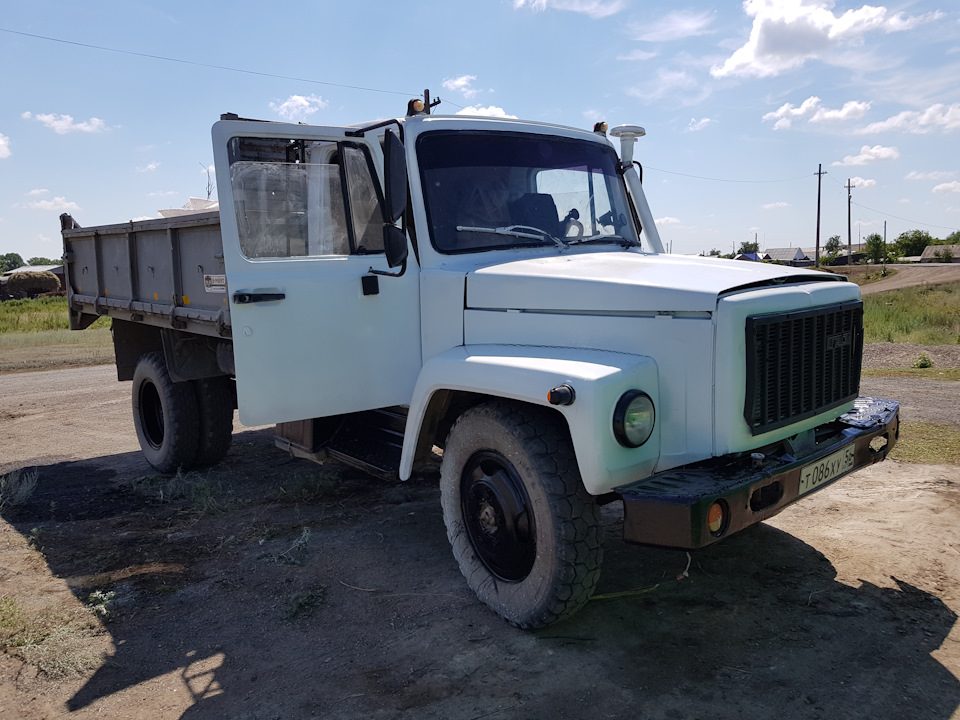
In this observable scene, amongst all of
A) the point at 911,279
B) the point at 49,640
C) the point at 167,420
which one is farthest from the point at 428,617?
the point at 911,279

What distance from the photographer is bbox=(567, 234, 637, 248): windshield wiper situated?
425 cm

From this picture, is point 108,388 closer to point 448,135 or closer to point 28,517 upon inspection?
point 28,517

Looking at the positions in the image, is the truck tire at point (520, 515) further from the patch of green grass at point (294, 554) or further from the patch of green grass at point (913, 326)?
the patch of green grass at point (913, 326)

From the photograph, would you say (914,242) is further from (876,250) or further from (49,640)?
(49,640)

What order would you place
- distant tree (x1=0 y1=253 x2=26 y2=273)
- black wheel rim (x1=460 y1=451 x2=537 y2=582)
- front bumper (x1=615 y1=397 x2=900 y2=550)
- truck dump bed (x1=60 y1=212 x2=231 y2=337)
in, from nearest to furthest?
front bumper (x1=615 y1=397 x2=900 y2=550) < black wheel rim (x1=460 y1=451 x2=537 y2=582) < truck dump bed (x1=60 y1=212 x2=231 y2=337) < distant tree (x1=0 y1=253 x2=26 y2=273)

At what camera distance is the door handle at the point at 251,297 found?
3.78m

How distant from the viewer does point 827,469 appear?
340cm

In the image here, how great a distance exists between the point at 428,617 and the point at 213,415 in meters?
3.33

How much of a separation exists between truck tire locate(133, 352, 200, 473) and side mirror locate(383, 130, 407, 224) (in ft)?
10.8

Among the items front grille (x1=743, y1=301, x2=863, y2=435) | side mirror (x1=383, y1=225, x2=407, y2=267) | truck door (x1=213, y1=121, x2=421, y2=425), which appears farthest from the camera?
truck door (x1=213, y1=121, x2=421, y2=425)

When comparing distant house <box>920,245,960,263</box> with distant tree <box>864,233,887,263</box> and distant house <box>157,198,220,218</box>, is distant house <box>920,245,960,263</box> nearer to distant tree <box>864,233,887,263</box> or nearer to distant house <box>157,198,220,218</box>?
distant tree <box>864,233,887,263</box>

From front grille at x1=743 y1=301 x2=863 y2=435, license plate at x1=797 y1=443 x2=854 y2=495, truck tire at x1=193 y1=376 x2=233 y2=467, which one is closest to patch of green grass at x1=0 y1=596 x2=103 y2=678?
truck tire at x1=193 y1=376 x2=233 y2=467

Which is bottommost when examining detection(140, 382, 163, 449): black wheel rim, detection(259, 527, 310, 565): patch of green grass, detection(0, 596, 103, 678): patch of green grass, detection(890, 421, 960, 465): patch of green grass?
detection(0, 596, 103, 678): patch of green grass

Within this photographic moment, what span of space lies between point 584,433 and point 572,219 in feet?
5.90
